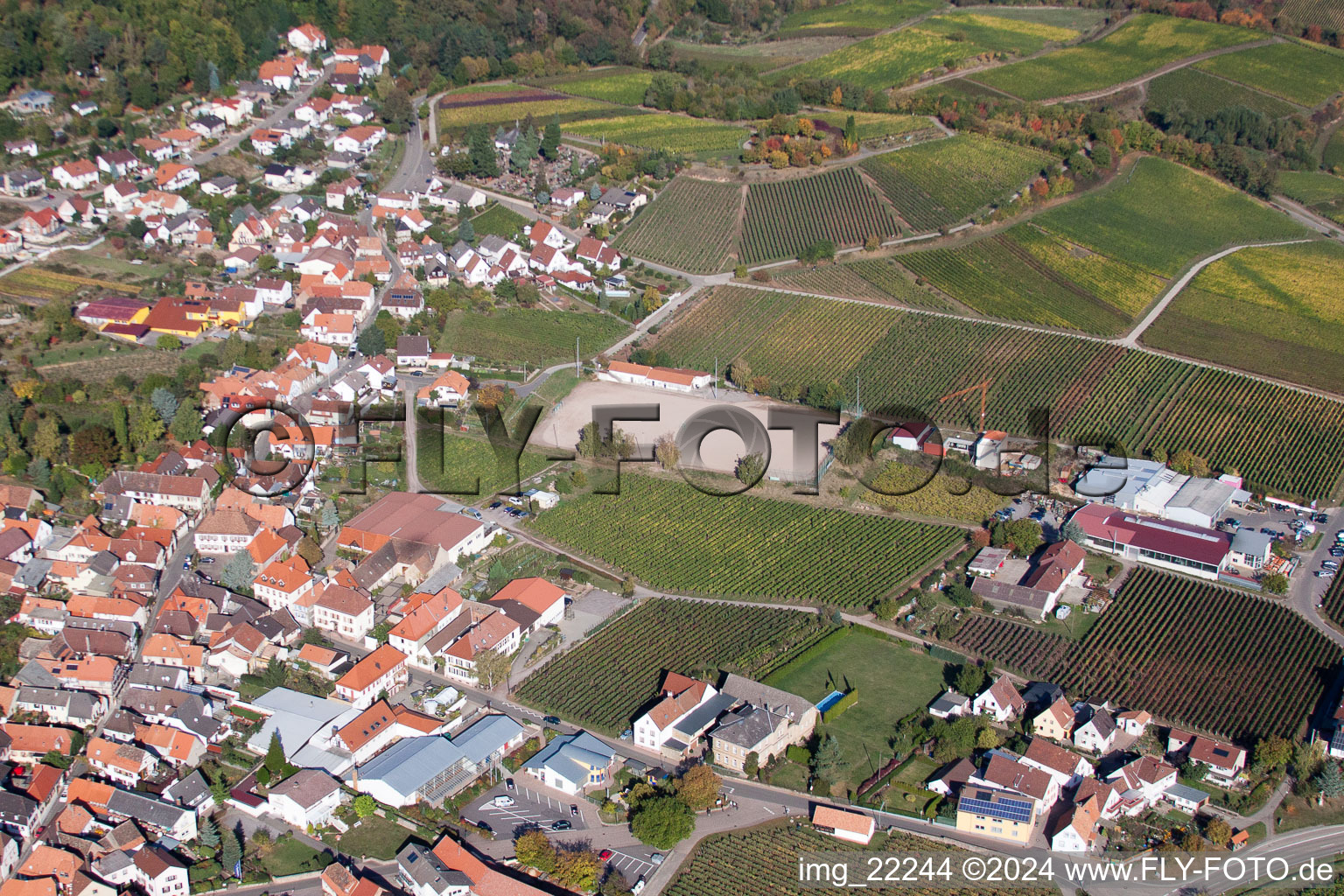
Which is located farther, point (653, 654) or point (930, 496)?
point (930, 496)

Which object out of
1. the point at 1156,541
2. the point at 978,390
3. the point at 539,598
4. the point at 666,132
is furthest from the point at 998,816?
the point at 666,132

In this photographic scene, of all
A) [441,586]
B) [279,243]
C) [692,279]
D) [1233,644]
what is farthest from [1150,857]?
[279,243]

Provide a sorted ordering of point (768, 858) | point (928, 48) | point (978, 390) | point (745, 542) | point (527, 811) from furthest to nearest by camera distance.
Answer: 1. point (928, 48)
2. point (978, 390)
3. point (745, 542)
4. point (527, 811)
5. point (768, 858)

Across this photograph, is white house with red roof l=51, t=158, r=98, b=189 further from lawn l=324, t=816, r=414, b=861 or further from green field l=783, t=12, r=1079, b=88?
lawn l=324, t=816, r=414, b=861

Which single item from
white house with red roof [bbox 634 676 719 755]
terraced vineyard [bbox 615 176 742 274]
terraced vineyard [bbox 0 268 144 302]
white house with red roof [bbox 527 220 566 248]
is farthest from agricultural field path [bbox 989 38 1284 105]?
white house with red roof [bbox 634 676 719 755]

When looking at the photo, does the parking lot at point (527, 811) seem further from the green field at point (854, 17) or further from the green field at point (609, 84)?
the green field at point (854, 17)

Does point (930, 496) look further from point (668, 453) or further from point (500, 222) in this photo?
point (500, 222)

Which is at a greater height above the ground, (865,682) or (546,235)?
(546,235)

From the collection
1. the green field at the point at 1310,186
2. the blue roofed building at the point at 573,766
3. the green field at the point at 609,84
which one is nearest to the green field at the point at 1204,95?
the green field at the point at 1310,186
